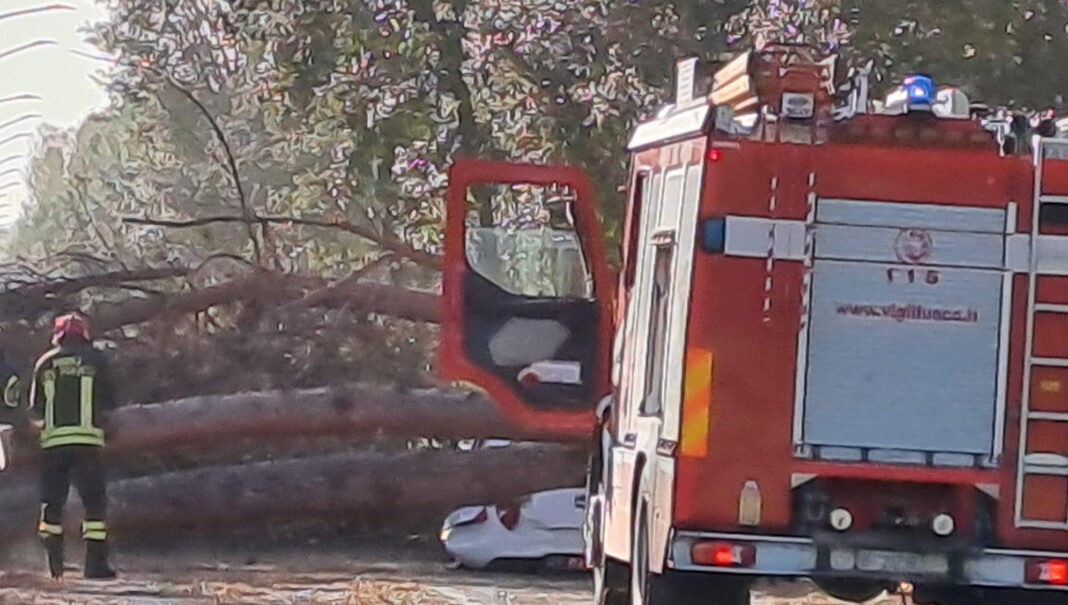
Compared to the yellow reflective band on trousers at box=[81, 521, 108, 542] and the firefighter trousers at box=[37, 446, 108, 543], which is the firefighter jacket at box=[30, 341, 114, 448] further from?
the yellow reflective band on trousers at box=[81, 521, 108, 542]

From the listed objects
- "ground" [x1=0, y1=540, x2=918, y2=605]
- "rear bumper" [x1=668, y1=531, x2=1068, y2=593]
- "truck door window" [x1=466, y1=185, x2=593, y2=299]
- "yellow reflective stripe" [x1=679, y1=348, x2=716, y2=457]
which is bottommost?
"ground" [x1=0, y1=540, x2=918, y2=605]

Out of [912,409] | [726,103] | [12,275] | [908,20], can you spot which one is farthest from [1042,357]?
[908,20]

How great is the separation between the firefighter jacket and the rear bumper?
7.71 meters

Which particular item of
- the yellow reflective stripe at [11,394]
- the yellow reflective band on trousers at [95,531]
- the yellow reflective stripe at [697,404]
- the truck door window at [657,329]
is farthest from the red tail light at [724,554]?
the yellow reflective stripe at [11,394]

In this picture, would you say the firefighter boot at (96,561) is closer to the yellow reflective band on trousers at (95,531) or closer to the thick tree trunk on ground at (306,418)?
the yellow reflective band on trousers at (95,531)

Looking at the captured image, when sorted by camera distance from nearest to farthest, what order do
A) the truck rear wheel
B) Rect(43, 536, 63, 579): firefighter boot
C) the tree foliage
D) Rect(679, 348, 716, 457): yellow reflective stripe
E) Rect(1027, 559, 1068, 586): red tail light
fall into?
Rect(679, 348, 716, 457): yellow reflective stripe → Rect(1027, 559, 1068, 586): red tail light → the truck rear wheel → Rect(43, 536, 63, 579): firefighter boot → the tree foliage

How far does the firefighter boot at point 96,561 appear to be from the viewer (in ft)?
58.4

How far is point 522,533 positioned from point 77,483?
3.63 meters

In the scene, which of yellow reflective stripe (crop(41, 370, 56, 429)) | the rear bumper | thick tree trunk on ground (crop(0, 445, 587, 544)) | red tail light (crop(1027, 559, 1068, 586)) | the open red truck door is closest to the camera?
the rear bumper

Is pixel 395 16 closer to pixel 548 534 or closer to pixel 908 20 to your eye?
pixel 908 20

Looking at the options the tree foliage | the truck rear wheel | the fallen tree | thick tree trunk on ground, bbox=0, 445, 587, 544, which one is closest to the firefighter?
the fallen tree

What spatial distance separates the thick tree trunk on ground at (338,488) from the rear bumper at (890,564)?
8903 millimetres

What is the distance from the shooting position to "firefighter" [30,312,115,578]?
17.6 meters

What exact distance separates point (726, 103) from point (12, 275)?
10.5 meters
